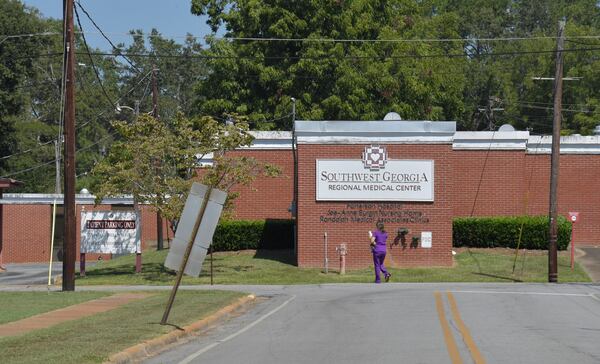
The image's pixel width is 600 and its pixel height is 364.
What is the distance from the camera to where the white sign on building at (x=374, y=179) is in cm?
3041

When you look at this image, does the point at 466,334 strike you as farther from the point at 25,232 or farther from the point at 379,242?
the point at 25,232

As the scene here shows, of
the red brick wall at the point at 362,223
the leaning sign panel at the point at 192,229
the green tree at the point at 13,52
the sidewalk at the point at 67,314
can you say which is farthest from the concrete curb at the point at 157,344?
the green tree at the point at 13,52

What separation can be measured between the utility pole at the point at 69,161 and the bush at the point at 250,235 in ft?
34.7

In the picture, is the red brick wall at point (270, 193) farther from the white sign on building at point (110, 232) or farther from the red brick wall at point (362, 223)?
the white sign on building at point (110, 232)

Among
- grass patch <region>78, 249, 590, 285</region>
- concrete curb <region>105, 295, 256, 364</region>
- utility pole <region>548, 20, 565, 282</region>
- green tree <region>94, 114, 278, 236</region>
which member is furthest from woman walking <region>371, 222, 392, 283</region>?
concrete curb <region>105, 295, 256, 364</region>

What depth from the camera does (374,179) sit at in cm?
3055

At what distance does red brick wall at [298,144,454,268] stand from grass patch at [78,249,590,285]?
0.57 m

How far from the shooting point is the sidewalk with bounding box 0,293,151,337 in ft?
49.1

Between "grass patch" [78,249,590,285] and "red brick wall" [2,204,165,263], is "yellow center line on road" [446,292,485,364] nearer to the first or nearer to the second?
"grass patch" [78,249,590,285]

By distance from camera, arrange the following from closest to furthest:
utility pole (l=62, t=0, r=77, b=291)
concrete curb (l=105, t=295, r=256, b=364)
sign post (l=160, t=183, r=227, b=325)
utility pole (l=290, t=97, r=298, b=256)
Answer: concrete curb (l=105, t=295, r=256, b=364)
sign post (l=160, t=183, r=227, b=325)
utility pole (l=62, t=0, r=77, b=291)
utility pole (l=290, t=97, r=298, b=256)

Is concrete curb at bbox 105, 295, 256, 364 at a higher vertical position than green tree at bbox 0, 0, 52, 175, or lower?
lower

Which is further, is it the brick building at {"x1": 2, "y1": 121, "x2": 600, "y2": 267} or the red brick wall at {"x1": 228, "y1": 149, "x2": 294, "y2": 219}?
the red brick wall at {"x1": 228, "y1": 149, "x2": 294, "y2": 219}

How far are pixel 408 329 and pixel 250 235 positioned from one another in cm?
1999

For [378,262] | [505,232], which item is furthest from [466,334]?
[505,232]
